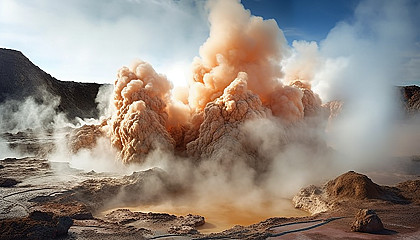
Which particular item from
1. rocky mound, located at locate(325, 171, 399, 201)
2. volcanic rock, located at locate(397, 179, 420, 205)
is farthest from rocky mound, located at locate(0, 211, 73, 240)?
volcanic rock, located at locate(397, 179, 420, 205)

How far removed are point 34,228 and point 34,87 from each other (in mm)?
53276

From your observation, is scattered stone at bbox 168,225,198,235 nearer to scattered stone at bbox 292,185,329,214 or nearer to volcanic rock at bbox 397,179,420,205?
scattered stone at bbox 292,185,329,214

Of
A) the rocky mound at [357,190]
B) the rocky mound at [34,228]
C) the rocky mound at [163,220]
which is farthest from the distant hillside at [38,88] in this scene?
the rocky mound at [34,228]

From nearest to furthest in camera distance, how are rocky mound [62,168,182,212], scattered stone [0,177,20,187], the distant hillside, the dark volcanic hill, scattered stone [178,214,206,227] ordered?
scattered stone [178,214,206,227], rocky mound [62,168,182,212], scattered stone [0,177,20,187], the distant hillside, the dark volcanic hill

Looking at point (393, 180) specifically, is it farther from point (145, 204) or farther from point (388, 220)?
point (145, 204)

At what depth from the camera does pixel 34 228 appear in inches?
321

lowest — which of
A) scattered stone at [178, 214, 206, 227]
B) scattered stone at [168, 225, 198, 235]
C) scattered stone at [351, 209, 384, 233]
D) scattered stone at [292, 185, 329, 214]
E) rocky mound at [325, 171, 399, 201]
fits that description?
scattered stone at [168, 225, 198, 235]

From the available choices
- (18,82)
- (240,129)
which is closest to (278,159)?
(240,129)

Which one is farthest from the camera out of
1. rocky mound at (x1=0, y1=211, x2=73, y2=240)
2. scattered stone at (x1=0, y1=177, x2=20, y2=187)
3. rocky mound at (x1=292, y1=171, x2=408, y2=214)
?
scattered stone at (x1=0, y1=177, x2=20, y2=187)

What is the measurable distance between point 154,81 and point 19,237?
1187cm

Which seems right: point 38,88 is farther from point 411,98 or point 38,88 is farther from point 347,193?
point 411,98

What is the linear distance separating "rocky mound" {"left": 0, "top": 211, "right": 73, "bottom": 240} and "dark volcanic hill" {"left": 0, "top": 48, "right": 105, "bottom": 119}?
4821 centimetres

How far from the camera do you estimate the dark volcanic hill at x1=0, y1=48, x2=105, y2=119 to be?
51750 millimetres

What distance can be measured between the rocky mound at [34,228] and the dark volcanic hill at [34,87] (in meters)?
48.2
